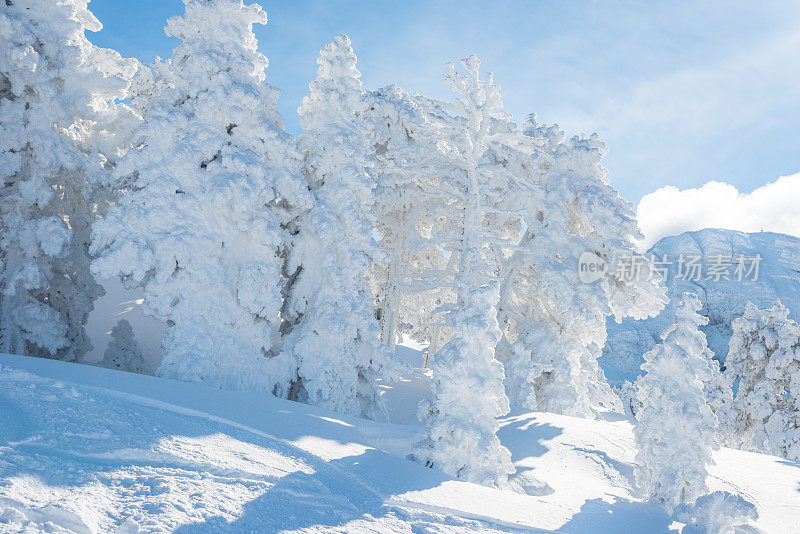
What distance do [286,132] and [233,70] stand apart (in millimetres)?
2155

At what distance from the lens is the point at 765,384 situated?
25.0 metres

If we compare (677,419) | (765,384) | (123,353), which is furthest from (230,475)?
(765,384)

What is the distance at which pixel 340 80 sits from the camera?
15938mm

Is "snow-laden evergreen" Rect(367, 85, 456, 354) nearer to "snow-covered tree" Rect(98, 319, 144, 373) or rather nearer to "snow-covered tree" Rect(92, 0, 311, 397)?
"snow-covered tree" Rect(92, 0, 311, 397)

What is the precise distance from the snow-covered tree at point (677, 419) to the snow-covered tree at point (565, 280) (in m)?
7.49

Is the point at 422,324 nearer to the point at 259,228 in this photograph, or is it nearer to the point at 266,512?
the point at 259,228

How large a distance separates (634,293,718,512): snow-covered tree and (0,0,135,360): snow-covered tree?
15.4 m

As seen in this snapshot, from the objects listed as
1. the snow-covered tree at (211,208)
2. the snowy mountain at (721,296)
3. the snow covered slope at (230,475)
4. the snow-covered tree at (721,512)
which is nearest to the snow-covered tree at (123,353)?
the snow-covered tree at (211,208)

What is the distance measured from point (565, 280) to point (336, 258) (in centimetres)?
854

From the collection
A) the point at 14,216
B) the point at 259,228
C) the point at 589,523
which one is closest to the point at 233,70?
the point at 259,228

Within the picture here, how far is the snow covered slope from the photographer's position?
16.2 feet

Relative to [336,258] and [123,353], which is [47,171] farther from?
[336,258]

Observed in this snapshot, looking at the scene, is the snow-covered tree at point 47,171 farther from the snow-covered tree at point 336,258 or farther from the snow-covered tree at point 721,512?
the snow-covered tree at point 721,512

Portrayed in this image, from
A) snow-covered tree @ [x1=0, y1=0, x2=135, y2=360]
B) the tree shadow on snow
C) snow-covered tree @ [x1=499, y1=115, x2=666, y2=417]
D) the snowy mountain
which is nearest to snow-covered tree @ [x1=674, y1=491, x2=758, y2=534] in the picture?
the tree shadow on snow
